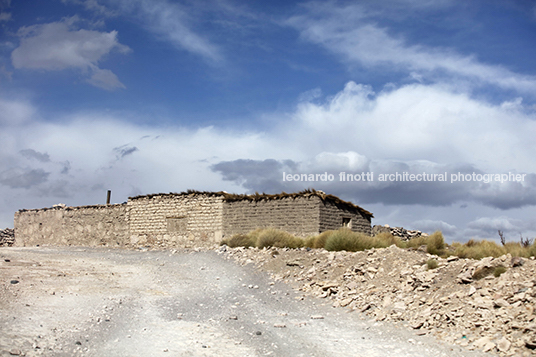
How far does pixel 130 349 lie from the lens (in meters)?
7.21

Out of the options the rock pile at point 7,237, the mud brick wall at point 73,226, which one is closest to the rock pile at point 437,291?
the mud brick wall at point 73,226

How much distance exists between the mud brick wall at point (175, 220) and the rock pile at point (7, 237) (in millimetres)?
17451

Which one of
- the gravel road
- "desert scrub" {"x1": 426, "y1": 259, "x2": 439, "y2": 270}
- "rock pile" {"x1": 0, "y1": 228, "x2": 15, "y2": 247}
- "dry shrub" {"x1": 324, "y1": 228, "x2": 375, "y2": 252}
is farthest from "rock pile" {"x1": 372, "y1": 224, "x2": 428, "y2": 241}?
"rock pile" {"x1": 0, "y1": 228, "x2": 15, "y2": 247}

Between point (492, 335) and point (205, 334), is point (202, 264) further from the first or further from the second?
point (492, 335)

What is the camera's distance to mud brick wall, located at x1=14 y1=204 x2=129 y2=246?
2769 cm

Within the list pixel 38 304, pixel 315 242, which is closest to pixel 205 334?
pixel 38 304

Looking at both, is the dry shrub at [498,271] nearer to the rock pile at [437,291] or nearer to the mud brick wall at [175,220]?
the rock pile at [437,291]

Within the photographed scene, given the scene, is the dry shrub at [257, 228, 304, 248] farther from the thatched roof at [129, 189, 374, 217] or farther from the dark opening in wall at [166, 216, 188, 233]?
the dark opening in wall at [166, 216, 188, 233]

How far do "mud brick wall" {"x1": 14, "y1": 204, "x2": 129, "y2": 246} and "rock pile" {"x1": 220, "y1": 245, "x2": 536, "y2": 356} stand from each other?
55.3 feet

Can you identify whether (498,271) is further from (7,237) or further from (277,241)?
(7,237)

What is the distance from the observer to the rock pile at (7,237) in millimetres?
36906

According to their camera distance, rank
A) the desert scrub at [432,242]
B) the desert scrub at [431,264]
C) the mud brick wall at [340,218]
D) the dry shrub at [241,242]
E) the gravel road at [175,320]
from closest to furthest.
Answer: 1. the gravel road at [175,320]
2. the desert scrub at [431,264]
3. the desert scrub at [432,242]
4. the dry shrub at [241,242]
5. the mud brick wall at [340,218]

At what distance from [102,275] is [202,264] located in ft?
13.1

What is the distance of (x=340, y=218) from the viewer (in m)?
22.3
